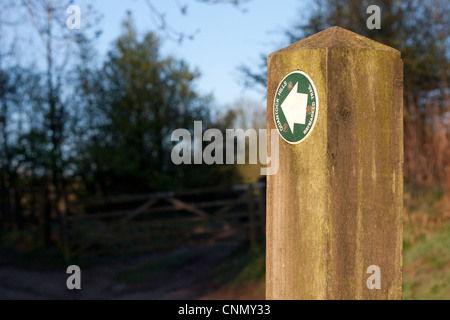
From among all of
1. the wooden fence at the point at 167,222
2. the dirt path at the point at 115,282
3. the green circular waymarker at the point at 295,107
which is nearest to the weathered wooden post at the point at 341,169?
the green circular waymarker at the point at 295,107

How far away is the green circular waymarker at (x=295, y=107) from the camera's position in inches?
79.1

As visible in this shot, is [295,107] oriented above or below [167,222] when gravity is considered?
above

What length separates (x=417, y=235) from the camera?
7.25 m

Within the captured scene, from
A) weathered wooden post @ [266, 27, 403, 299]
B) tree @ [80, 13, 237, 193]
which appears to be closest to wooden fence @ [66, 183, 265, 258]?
tree @ [80, 13, 237, 193]

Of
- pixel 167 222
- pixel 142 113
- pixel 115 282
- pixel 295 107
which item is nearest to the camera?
pixel 295 107

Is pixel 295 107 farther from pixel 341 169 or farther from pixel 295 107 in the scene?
pixel 341 169

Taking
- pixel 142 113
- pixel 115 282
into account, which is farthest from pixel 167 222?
pixel 142 113

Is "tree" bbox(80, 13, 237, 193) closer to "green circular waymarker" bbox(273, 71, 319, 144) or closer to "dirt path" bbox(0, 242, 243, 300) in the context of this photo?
"dirt path" bbox(0, 242, 243, 300)

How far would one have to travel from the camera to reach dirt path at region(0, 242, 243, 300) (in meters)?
8.28

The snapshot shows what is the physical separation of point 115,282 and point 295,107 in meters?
8.28

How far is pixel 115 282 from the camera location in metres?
9.49
